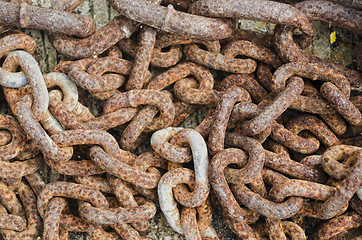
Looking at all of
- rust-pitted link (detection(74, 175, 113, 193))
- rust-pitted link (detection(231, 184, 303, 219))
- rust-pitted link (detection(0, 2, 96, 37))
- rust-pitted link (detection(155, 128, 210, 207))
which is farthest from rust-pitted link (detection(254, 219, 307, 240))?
rust-pitted link (detection(0, 2, 96, 37))

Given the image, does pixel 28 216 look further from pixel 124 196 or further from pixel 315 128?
pixel 315 128

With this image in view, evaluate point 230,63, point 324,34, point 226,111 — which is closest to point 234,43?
point 230,63

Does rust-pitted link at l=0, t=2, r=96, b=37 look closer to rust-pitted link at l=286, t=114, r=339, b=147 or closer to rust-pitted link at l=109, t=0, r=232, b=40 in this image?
rust-pitted link at l=109, t=0, r=232, b=40

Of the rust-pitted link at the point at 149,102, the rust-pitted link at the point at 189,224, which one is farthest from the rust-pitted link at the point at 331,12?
the rust-pitted link at the point at 189,224

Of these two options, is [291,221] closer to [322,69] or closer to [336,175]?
[336,175]

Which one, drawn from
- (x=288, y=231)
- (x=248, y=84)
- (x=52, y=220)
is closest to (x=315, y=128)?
(x=248, y=84)

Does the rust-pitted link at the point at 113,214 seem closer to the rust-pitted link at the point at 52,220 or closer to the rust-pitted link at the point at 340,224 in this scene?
the rust-pitted link at the point at 52,220
